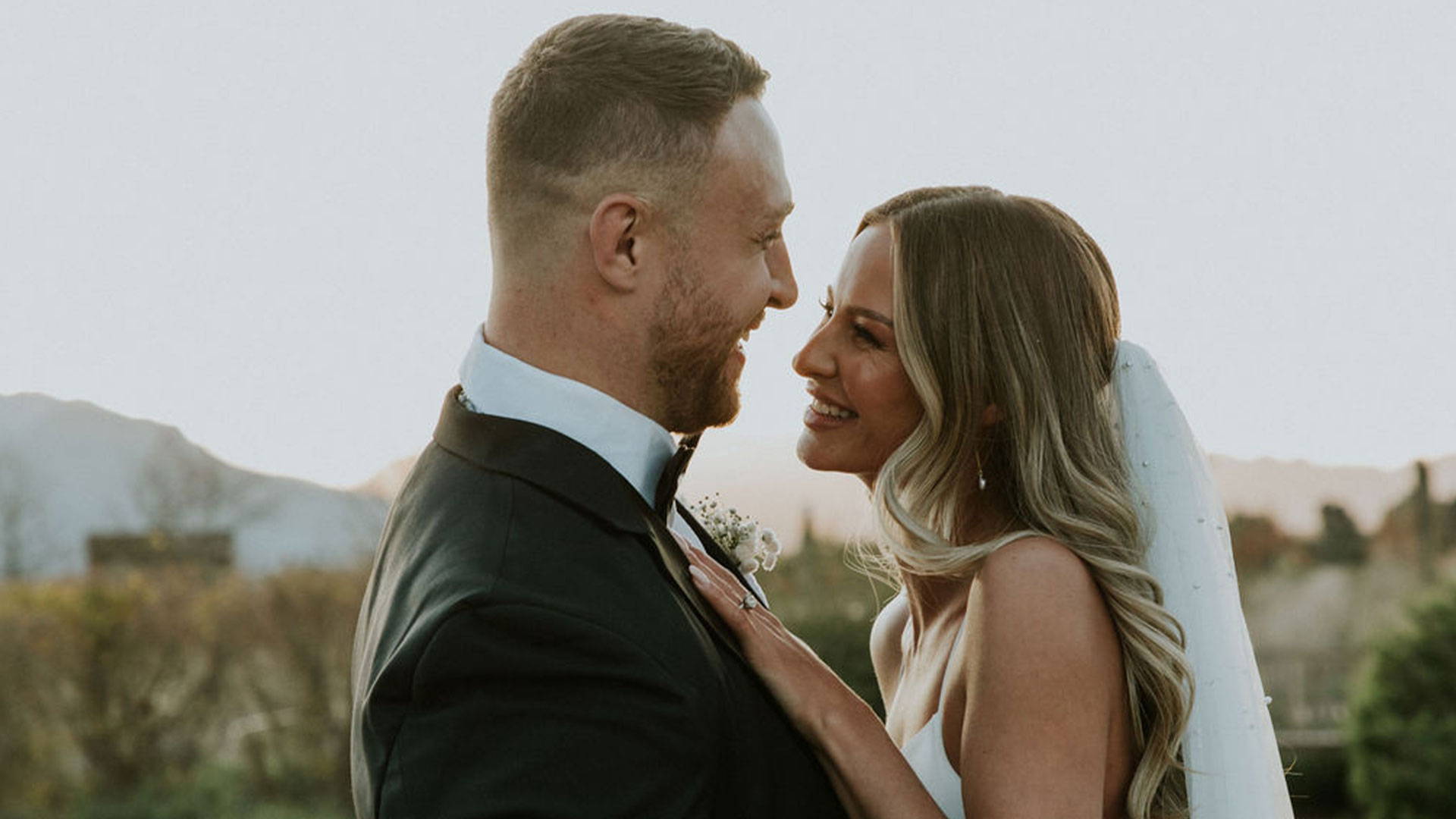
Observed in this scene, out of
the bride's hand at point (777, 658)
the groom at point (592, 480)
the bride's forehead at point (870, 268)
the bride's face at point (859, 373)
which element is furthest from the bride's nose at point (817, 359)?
the bride's hand at point (777, 658)

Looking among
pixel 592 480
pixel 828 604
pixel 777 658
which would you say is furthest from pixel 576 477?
pixel 828 604

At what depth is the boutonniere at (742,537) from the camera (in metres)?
3.16

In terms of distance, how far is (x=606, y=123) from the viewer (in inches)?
102

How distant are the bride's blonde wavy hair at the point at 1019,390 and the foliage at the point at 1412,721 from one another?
22.5 ft

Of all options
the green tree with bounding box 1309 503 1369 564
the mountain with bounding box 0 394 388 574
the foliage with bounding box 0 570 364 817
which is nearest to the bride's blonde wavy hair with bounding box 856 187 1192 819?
the foliage with bounding box 0 570 364 817

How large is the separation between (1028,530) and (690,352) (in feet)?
2.61

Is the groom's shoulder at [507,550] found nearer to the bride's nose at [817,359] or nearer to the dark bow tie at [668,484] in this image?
the dark bow tie at [668,484]

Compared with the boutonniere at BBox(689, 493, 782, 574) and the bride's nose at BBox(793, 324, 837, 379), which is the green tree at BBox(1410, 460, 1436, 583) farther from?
the boutonniere at BBox(689, 493, 782, 574)

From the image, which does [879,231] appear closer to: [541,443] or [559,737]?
[541,443]

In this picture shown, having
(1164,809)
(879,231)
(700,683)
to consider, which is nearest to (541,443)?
(700,683)

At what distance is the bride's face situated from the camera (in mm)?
3293

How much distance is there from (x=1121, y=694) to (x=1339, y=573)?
11304 millimetres

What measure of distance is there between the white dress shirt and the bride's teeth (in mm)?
814

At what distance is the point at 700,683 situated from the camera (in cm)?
229
